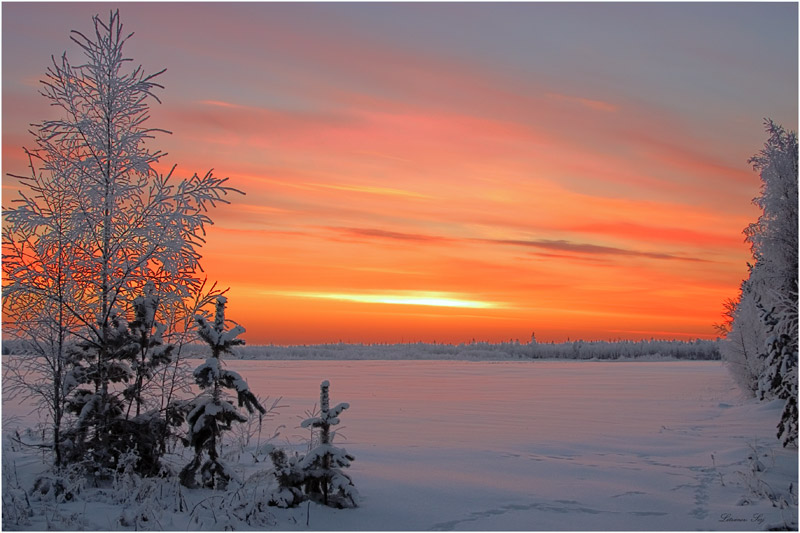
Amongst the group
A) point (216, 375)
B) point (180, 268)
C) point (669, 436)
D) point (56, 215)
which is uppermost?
point (56, 215)

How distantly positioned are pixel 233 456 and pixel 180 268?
11.8 ft

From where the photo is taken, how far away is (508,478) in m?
9.81

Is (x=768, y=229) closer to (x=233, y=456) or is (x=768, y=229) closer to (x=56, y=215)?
(x=233, y=456)

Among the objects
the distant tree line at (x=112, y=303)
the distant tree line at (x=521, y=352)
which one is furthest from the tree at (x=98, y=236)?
the distant tree line at (x=521, y=352)

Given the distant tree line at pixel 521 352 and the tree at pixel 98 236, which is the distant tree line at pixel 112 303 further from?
the distant tree line at pixel 521 352

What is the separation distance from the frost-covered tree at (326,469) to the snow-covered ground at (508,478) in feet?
0.60

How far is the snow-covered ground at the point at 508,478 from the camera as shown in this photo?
769cm

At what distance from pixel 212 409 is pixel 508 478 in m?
Answer: 4.70

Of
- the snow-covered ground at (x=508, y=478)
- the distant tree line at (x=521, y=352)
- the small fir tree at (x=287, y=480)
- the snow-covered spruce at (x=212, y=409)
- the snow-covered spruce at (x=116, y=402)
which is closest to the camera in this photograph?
the snow-covered ground at (x=508, y=478)

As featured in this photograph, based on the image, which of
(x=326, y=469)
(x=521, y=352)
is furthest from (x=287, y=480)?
(x=521, y=352)

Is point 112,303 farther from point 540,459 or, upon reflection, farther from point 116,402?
point 540,459

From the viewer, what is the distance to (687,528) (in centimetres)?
773

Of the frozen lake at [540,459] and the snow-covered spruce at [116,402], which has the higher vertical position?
the snow-covered spruce at [116,402]

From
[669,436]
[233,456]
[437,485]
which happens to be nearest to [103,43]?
[233,456]
